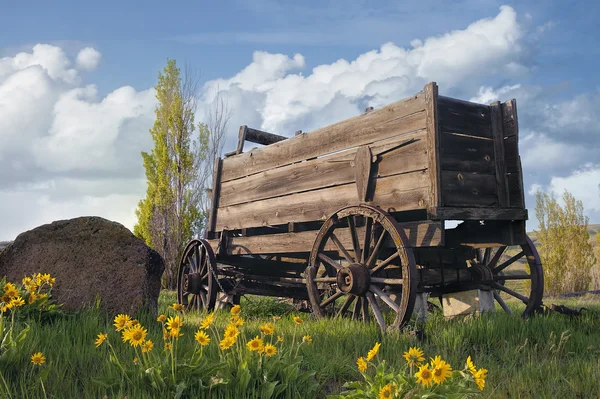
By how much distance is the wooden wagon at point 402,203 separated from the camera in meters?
5.33

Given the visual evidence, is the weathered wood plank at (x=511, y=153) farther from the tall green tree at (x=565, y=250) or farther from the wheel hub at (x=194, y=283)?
the tall green tree at (x=565, y=250)

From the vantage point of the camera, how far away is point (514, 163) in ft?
19.4

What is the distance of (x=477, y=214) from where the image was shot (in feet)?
18.2

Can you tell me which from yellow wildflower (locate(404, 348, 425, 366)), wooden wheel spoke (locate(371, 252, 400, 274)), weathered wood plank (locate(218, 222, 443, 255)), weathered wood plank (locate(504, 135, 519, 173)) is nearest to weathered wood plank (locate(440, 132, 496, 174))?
weathered wood plank (locate(504, 135, 519, 173))

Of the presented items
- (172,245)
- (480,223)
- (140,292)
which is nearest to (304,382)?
(140,292)

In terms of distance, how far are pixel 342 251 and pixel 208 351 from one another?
2501 millimetres

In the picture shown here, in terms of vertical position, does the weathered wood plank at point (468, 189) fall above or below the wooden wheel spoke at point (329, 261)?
above

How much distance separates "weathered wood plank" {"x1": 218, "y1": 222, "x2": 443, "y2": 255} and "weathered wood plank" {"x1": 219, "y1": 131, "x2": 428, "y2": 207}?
554 mm

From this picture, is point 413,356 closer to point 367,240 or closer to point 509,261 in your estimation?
point 367,240

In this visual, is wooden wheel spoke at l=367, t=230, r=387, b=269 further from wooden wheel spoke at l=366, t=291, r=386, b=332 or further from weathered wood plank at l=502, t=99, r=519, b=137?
weathered wood plank at l=502, t=99, r=519, b=137

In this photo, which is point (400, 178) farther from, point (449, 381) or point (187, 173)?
point (187, 173)

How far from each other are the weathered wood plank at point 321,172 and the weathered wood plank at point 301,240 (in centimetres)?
55

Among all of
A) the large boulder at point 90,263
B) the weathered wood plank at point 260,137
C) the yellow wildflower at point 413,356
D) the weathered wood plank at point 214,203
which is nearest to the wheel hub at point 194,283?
the weathered wood plank at point 214,203

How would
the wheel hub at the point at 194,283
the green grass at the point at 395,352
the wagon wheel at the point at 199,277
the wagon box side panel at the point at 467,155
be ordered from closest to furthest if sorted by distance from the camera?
the green grass at the point at 395,352, the wagon box side panel at the point at 467,155, the wagon wheel at the point at 199,277, the wheel hub at the point at 194,283
